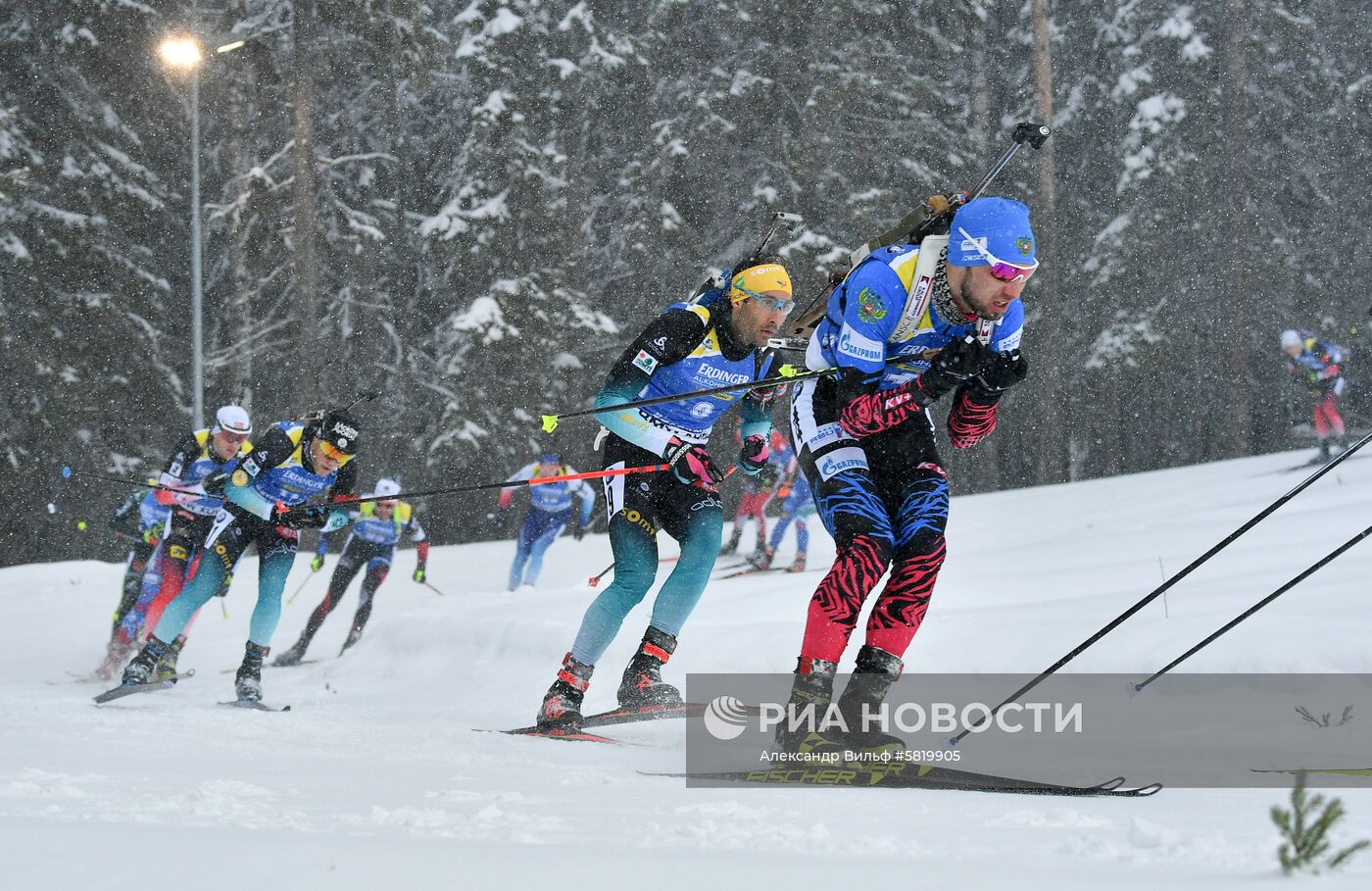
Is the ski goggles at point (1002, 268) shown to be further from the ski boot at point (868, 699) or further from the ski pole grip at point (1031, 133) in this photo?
the ski boot at point (868, 699)

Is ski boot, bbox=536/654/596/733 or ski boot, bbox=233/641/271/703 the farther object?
ski boot, bbox=233/641/271/703

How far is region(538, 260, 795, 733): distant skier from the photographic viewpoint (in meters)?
6.18

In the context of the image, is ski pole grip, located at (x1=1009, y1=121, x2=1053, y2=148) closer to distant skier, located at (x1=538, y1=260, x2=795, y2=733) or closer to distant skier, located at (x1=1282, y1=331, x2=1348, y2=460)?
distant skier, located at (x1=538, y1=260, x2=795, y2=733)

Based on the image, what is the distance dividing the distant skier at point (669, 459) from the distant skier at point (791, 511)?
→ 25.7 feet

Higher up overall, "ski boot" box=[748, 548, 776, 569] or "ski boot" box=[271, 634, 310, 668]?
"ski boot" box=[748, 548, 776, 569]

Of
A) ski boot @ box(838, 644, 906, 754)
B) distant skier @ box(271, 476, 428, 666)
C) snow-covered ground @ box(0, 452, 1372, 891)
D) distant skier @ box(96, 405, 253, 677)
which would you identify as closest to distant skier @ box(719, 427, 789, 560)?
snow-covered ground @ box(0, 452, 1372, 891)

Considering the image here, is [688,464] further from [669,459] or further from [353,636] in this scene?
[353,636]

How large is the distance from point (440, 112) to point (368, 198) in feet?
8.66

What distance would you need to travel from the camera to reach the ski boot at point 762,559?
14727mm

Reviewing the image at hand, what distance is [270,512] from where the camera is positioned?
8547mm

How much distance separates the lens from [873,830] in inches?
125

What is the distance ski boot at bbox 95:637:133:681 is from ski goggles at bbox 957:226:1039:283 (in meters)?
8.31

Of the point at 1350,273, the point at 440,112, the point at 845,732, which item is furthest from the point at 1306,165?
the point at 845,732

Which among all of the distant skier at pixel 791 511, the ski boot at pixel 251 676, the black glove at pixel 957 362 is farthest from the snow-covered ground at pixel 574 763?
the black glove at pixel 957 362
